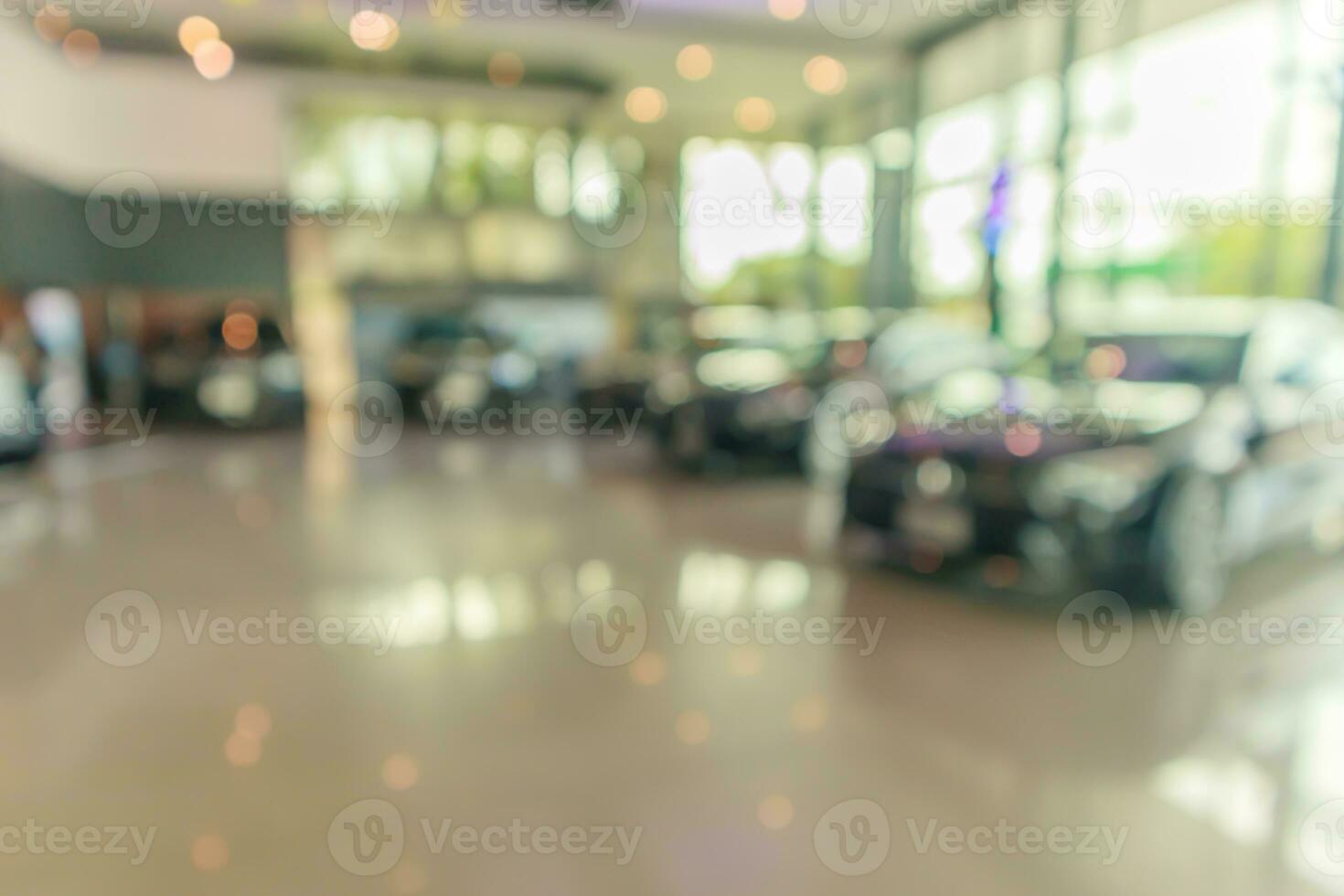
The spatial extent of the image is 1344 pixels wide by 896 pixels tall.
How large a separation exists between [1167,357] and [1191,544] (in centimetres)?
101

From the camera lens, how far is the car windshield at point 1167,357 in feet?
11.3

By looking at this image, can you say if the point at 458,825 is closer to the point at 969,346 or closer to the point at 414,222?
the point at 969,346

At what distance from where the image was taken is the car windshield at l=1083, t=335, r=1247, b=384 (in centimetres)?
343

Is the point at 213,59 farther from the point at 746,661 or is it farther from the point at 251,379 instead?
the point at 746,661

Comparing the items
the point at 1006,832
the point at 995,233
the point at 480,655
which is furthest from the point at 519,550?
the point at 995,233

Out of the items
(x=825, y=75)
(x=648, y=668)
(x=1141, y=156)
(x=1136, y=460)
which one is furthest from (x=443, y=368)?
(x=1136, y=460)

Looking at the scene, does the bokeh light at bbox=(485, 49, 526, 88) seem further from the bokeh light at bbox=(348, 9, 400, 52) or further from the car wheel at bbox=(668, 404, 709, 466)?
the car wheel at bbox=(668, 404, 709, 466)

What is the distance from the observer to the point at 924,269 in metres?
9.83

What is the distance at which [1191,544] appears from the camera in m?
3.03

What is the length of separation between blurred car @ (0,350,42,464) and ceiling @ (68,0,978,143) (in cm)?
426

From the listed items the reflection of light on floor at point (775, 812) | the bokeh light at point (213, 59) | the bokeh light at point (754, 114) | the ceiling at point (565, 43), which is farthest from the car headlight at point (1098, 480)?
the bokeh light at point (213, 59)

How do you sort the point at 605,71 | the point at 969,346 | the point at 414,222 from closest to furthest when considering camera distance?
the point at 969,346 → the point at 605,71 → the point at 414,222

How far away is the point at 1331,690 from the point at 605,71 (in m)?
9.49

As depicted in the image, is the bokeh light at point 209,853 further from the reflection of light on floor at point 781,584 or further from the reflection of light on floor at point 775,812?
the reflection of light on floor at point 781,584
